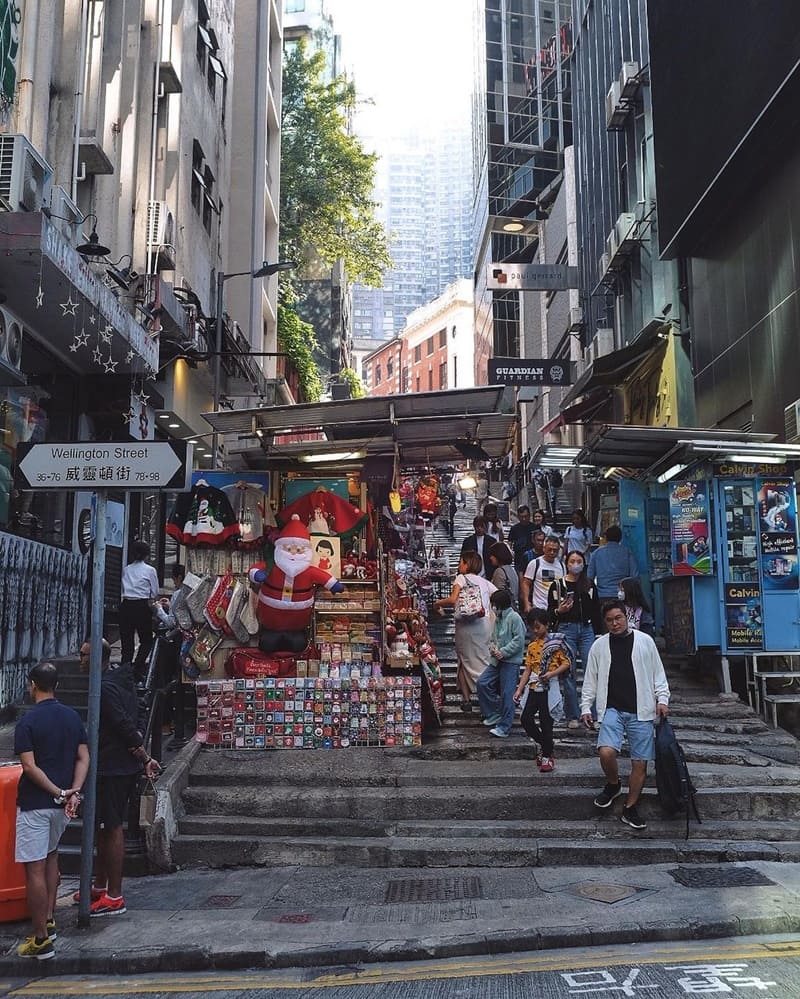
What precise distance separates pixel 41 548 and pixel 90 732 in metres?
6.54

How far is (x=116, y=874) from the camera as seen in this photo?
22.0 ft

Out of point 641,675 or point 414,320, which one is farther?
point 414,320

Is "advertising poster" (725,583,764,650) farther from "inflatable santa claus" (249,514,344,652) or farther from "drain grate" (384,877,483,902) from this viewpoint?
"drain grate" (384,877,483,902)

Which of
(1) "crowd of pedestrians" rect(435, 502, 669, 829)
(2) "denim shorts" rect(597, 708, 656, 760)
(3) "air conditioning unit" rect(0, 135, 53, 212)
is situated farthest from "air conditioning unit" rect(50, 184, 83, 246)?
(2) "denim shorts" rect(597, 708, 656, 760)

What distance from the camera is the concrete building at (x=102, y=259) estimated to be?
1145 cm

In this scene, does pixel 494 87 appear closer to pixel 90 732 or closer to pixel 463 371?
pixel 463 371

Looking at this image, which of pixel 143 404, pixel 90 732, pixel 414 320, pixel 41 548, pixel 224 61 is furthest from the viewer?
pixel 414 320

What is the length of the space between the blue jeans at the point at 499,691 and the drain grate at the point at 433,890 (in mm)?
2822

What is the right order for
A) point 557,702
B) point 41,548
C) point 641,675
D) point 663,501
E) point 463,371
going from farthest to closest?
point 463,371
point 663,501
point 41,548
point 557,702
point 641,675

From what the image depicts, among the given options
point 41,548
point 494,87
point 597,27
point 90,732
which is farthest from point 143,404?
point 494,87

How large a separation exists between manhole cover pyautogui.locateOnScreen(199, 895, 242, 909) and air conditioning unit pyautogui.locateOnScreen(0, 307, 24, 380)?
7.30 meters

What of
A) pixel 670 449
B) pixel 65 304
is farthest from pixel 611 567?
pixel 65 304

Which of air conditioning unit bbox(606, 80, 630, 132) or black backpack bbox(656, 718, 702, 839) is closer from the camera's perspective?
black backpack bbox(656, 718, 702, 839)

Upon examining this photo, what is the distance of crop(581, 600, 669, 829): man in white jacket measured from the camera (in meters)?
8.11
